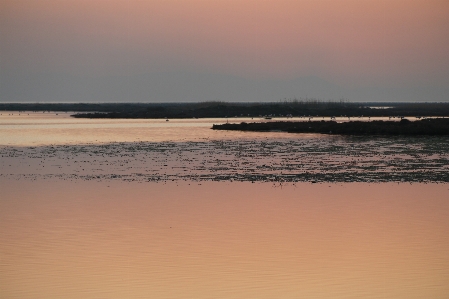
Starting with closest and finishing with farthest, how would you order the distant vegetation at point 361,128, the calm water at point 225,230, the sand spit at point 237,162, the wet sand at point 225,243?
the wet sand at point 225,243 → the calm water at point 225,230 → the sand spit at point 237,162 → the distant vegetation at point 361,128

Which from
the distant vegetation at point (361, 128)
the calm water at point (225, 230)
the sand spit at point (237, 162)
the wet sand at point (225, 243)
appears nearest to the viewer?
the wet sand at point (225, 243)

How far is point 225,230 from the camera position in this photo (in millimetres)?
16156

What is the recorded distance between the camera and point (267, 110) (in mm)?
127812

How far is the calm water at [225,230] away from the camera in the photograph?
11867 mm

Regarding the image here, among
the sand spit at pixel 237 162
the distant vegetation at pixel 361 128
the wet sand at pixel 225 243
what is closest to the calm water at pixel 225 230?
the wet sand at pixel 225 243

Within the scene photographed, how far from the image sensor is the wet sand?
11727mm

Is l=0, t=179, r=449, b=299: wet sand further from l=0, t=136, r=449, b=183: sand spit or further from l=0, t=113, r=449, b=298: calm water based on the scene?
l=0, t=136, r=449, b=183: sand spit

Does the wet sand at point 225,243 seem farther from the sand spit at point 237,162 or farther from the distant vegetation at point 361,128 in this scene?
the distant vegetation at point 361,128

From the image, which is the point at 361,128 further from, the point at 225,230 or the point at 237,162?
the point at 225,230

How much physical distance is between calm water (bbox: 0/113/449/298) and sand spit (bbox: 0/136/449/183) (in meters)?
0.14

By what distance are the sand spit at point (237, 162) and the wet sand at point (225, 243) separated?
3.77 meters

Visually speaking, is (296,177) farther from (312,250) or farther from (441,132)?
(441,132)

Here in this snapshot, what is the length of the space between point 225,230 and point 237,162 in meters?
16.8

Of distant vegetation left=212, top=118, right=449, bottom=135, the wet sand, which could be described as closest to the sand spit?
the wet sand
